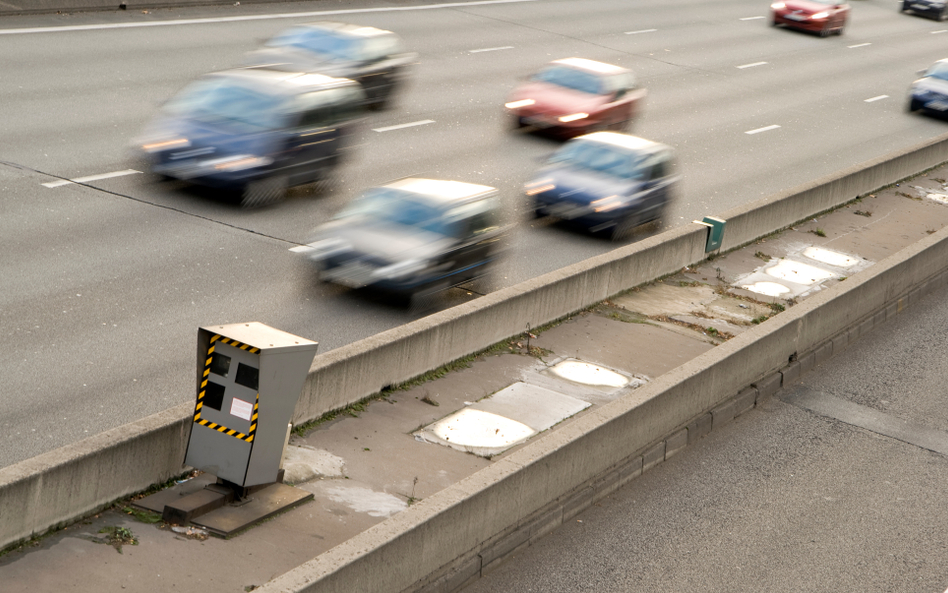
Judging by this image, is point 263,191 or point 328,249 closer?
point 328,249

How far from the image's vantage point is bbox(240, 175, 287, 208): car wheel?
16406 millimetres

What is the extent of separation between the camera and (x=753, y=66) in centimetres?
3638

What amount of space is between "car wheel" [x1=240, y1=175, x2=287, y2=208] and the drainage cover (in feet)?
20.9

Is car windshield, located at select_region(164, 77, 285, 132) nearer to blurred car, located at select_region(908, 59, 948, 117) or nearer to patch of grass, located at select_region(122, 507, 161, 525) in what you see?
patch of grass, located at select_region(122, 507, 161, 525)

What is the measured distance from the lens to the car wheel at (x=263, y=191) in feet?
53.8

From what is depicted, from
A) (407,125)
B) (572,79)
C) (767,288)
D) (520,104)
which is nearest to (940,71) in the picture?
(572,79)

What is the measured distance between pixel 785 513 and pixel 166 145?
34.2ft

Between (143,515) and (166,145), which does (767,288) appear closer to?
(166,145)

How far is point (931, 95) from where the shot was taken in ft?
107

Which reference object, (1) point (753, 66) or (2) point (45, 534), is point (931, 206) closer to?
(1) point (753, 66)

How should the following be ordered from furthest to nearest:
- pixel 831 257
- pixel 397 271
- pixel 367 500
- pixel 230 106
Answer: pixel 831 257 → pixel 230 106 → pixel 397 271 → pixel 367 500

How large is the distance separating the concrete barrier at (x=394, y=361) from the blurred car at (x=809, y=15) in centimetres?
2628

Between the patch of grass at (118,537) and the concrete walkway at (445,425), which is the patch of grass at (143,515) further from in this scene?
the patch of grass at (118,537)

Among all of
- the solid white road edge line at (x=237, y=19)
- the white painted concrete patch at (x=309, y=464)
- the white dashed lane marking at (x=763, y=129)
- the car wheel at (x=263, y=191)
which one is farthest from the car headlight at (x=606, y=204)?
the solid white road edge line at (x=237, y=19)
